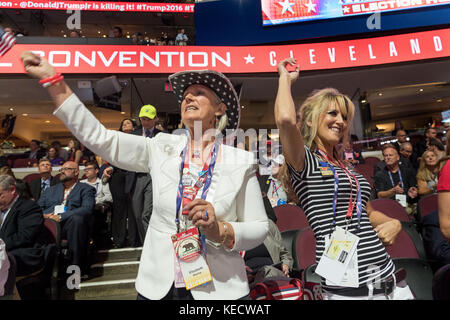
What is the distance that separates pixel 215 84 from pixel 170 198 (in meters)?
0.49

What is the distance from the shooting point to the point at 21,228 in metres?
2.68

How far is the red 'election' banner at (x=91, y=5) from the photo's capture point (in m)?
10.6

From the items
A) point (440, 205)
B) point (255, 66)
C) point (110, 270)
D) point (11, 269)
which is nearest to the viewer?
point (440, 205)

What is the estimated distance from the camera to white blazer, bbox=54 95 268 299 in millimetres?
930

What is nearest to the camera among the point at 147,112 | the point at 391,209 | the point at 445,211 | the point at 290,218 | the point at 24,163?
the point at 445,211

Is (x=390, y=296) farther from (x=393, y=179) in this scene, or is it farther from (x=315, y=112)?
(x=393, y=179)

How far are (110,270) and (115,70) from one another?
475 centimetres

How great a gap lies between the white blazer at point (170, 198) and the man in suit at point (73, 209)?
259cm

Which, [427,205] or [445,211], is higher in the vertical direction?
[445,211]

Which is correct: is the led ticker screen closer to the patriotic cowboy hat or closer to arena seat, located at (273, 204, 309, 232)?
arena seat, located at (273, 204, 309, 232)

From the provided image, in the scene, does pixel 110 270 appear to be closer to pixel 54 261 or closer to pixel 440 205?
pixel 54 261

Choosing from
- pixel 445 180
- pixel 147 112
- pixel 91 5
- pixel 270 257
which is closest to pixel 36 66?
pixel 445 180
